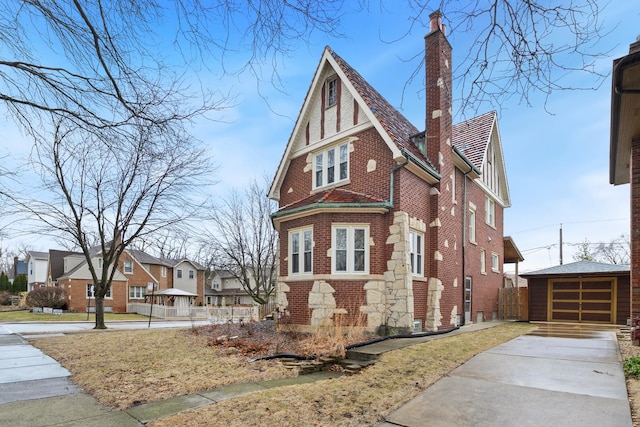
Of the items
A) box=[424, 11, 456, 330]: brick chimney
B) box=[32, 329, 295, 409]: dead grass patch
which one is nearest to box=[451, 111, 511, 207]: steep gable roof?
box=[424, 11, 456, 330]: brick chimney

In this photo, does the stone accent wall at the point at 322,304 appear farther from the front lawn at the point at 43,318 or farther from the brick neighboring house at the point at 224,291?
the brick neighboring house at the point at 224,291

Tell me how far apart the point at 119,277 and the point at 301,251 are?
31.5 meters

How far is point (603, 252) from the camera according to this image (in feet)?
163

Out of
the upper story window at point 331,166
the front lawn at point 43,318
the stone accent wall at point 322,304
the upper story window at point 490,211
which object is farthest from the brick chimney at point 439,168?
the front lawn at point 43,318

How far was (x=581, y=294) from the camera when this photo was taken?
19.1m

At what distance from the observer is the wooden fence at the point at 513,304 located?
20.5 m

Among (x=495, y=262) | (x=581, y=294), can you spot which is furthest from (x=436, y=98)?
(x=581, y=294)

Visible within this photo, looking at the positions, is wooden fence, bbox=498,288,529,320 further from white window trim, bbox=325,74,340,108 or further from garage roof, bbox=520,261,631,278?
white window trim, bbox=325,74,340,108

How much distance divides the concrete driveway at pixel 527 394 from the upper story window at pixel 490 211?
1254 centimetres

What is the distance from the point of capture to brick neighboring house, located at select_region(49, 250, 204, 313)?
118ft

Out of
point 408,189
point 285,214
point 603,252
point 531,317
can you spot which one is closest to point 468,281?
point 531,317

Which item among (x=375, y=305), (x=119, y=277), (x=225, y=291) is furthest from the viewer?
(x=225, y=291)

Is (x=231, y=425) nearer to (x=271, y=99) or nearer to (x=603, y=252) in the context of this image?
(x=271, y=99)

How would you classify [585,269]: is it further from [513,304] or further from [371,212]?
[371,212]
